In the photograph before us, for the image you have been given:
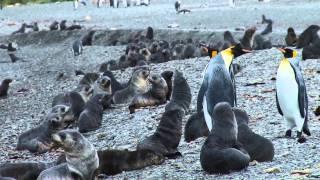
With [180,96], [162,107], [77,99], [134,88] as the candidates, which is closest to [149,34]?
[134,88]

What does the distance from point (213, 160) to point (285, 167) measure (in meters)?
0.67

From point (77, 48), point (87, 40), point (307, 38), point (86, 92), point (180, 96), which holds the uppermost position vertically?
point (180, 96)

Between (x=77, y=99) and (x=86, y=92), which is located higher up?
(x=77, y=99)

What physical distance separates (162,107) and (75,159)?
15.5ft

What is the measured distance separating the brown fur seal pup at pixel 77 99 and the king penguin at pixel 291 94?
13.8ft

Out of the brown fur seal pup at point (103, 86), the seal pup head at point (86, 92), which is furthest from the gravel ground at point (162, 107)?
the seal pup head at point (86, 92)

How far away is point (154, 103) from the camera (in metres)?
12.4

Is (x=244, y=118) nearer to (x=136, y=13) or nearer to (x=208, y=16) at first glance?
(x=208, y=16)

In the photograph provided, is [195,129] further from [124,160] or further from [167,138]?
[124,160]

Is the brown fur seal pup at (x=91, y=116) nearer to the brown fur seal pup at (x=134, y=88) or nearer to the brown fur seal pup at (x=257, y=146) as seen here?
the brown fur seal pup at (x=134, y=88)

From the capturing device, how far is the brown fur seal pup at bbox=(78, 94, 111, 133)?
11562 mm

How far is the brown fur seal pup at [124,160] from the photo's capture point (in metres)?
8.05

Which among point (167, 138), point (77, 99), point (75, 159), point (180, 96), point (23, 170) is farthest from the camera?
point (77, 99)

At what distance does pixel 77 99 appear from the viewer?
12.8 metres
